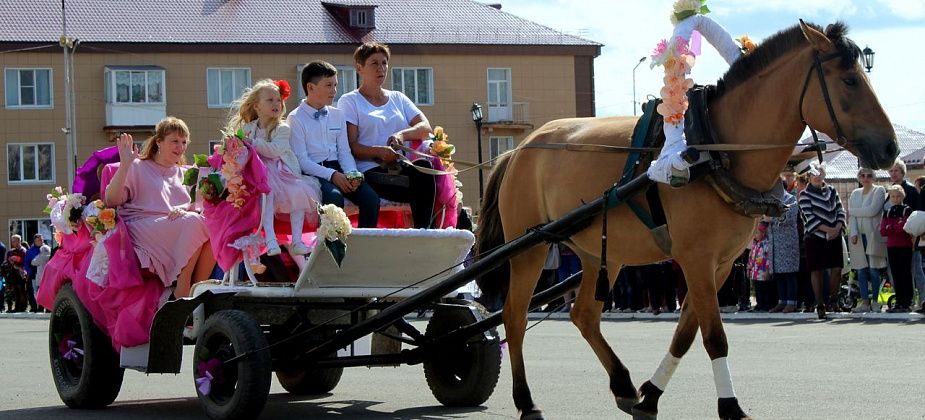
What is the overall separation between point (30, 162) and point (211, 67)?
27.0 feet

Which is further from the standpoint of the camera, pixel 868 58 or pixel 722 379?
pixel 868 58

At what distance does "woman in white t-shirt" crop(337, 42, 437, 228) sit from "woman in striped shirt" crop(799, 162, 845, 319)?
948 cm

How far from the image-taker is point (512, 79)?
5831 centimetres

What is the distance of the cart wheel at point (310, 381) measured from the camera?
1111 centimetres

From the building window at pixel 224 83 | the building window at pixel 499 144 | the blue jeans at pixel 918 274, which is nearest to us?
the blue jeans at pixel 918 274

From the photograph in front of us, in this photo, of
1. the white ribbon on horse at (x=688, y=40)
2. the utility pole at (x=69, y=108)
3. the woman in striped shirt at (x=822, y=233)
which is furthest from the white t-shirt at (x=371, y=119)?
the utility pole at (x=69, y=108)

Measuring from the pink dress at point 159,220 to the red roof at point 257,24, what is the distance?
45.2 meters

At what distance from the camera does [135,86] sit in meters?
55.2

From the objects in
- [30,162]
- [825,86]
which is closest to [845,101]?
[825,86]

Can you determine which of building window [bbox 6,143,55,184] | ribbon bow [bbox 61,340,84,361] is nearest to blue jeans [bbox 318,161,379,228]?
ribbon bow [bbox 61,340,84,361]

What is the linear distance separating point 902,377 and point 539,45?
48230 mm

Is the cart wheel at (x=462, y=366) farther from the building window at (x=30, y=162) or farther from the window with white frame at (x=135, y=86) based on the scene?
the building window at (x=30, y=162)

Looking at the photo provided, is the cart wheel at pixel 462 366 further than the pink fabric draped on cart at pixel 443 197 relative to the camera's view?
No

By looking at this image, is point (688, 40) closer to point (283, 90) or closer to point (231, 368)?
point (283, 90)
